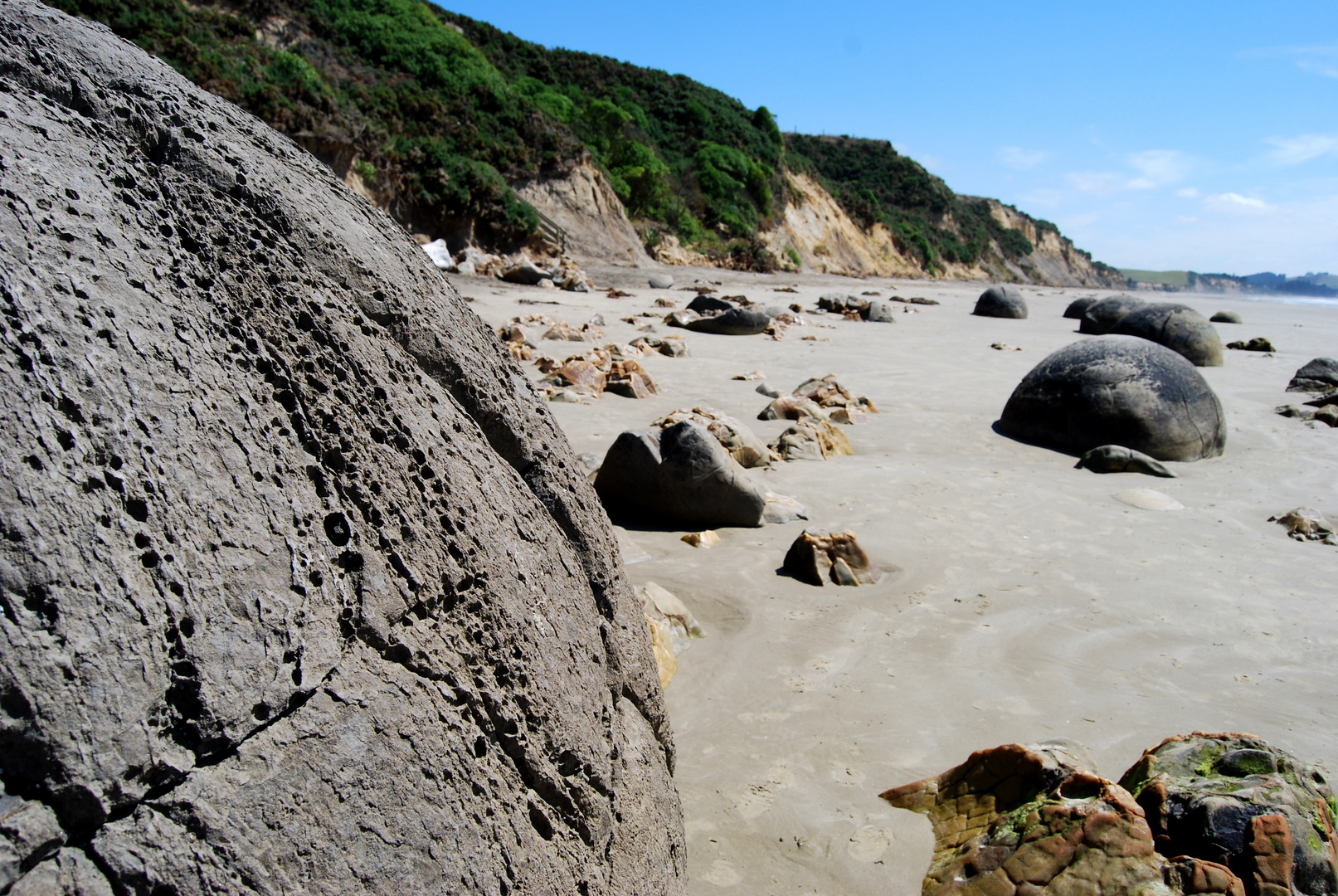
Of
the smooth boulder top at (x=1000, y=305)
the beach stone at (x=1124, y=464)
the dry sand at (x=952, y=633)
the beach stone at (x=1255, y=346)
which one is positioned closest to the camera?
the dry sand at (x=952, y=633)

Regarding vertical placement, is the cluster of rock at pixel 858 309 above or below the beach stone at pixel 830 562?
above

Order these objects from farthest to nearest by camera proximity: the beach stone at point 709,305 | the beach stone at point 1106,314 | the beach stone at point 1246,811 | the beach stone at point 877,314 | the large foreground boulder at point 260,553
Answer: the beach stone at point 1106,314 → the beach stone at point 877,314 → the beach stone at point 709,305 → the beach stone at point 1246,811 → the large foreground boulder at point 260,553

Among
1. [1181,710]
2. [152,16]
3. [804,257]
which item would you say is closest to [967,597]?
[1181,710]

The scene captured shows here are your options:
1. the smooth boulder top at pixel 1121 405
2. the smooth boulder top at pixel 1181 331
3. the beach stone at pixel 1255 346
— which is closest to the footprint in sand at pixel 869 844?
the smooth boulder top at pixel 1121 405

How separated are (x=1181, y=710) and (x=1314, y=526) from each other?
2882 millimetres

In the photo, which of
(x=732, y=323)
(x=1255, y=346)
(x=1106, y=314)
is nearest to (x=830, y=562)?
(x=732, y=323)

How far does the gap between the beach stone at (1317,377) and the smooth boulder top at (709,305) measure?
22.6 ft

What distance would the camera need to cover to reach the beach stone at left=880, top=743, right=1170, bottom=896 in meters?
1.86

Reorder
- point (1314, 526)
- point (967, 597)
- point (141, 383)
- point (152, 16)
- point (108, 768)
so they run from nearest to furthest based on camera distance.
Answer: point (108, 768), point (141, 383), point (967, 597), point (1314, 526), point (152, 16)

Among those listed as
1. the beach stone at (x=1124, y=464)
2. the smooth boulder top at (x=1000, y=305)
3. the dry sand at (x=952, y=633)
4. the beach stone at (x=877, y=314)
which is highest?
the smooth boulder top at (x=1000, y=305)

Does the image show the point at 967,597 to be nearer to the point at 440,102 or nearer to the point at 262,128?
the point at 262,128

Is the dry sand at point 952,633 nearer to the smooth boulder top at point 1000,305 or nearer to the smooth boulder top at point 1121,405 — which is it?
the smooth boulder top at point 1121,405

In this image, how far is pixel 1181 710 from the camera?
306 cm

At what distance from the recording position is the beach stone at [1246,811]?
5.99 ft
